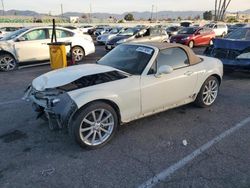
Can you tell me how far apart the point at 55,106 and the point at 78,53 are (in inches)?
323

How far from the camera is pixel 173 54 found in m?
4.88

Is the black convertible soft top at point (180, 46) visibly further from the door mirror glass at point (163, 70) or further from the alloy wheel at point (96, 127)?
the alloy wheel at point (96, 127)

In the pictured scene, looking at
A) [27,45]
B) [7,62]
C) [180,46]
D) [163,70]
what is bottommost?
[7,62]

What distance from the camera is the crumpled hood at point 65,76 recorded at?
4029 millimetres

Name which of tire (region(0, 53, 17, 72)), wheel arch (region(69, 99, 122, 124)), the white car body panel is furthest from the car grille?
tire (region(0, 53, 17, 72))

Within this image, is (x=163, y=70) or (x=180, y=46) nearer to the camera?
(x=163, y=70)

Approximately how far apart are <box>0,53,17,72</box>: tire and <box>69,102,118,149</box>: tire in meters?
7.15

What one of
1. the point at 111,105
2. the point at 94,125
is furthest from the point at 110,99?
the point at 94,125

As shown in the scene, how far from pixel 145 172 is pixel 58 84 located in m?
1.84

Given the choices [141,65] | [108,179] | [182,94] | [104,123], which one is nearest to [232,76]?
[182,94]

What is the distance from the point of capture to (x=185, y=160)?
354 cm

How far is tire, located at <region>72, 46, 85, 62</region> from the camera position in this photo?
11359 millimetres

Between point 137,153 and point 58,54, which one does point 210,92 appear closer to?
point 137,153

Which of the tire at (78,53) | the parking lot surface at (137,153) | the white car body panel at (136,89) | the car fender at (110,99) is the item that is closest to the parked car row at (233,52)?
the parking lot surface at (137,153)
